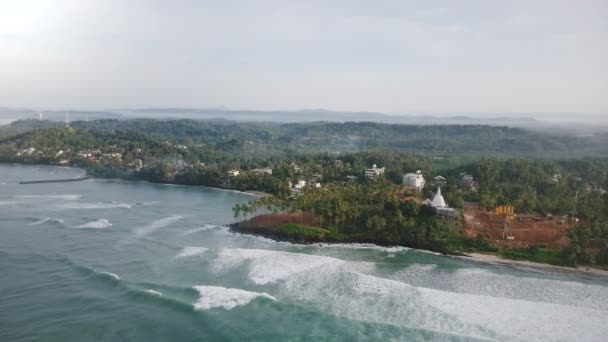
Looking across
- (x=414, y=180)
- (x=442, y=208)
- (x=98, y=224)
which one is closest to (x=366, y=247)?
(x=442, y=208)

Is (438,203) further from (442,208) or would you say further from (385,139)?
(385,139)

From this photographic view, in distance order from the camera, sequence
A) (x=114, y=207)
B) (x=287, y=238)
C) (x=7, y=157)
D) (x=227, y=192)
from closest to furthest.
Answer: (x=287, y=238) → (x=114, y=207) → (x=227, y=192) → (x=7, y=157)

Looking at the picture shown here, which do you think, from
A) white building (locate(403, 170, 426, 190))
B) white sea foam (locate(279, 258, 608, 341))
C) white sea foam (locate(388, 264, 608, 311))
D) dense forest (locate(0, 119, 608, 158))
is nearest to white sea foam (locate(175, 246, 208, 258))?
white sea foam (locate(279, 258, 608, 341))

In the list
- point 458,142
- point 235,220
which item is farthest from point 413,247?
point 458,142

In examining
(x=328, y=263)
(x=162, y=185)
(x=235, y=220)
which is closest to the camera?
(x=328, y=263)

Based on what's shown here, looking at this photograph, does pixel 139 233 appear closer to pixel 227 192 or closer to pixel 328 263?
pixel 328 263
